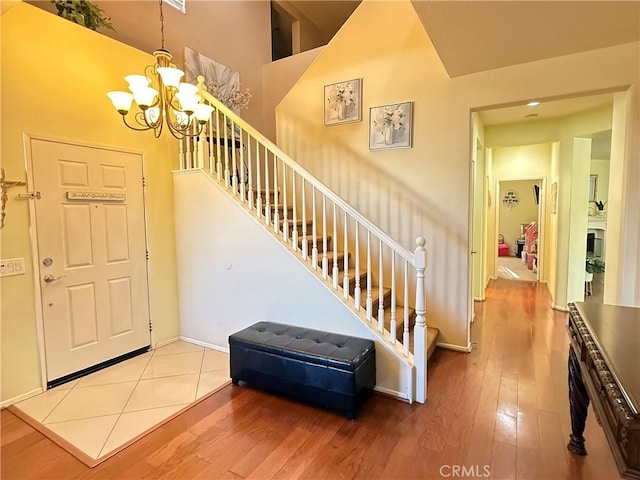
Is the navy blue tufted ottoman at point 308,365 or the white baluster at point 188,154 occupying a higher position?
the white baluster at point 188,154

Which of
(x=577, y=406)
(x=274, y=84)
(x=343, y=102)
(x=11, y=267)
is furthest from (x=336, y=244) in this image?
(x=274, y=84)

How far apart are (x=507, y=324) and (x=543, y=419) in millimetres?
2182

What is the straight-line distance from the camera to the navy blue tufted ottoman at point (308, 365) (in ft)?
7.70

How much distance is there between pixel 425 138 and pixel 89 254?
3460 mm

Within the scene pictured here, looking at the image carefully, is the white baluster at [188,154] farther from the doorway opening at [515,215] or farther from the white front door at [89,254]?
the doorway opening at [515,215]

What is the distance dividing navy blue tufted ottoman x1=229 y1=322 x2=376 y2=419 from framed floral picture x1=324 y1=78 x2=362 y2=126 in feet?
8.20

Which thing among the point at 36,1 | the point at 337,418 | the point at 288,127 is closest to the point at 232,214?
the point at 288,127

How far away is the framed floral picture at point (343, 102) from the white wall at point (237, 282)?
5.44 ft

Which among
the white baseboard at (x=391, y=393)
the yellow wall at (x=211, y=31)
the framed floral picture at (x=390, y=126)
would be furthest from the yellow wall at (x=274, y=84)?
the white baseboard at (x=391, y=393)

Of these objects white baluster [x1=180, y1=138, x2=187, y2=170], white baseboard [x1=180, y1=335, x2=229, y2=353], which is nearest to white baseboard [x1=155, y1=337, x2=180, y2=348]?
white baseboard [x1=180, y1=335, x2=229, y2=353]

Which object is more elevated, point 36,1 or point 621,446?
point 36,1

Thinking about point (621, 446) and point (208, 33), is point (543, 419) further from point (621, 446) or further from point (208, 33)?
point (208, 33)

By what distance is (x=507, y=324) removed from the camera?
4.33m

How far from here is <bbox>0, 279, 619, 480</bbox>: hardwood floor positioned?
190 centimetres
